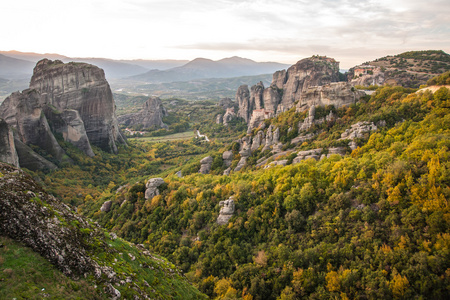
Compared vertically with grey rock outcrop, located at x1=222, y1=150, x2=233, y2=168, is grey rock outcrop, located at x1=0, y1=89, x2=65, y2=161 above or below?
above

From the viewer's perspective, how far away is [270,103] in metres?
107

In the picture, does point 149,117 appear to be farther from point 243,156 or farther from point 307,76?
point 243,156

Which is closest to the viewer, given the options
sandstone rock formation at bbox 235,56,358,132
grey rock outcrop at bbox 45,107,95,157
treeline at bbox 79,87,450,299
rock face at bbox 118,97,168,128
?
treeline at bbox 79,87,450,299

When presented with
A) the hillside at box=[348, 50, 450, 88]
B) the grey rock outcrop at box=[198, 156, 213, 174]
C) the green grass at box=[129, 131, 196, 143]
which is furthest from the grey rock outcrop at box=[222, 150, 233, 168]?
the green grass at box=[129, 131, 196, 143]

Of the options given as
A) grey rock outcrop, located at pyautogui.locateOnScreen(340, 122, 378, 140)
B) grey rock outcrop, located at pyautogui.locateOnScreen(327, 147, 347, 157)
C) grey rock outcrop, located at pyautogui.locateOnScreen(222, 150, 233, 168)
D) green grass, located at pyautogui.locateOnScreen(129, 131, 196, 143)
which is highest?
grey rock outcrop, located at pyautogui.locateOnScreen(340, 122, 378, 140)

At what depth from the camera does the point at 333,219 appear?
2209 cm

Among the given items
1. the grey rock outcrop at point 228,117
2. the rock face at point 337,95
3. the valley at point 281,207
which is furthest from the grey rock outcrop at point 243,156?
the grey rock outcrop at point 228,117

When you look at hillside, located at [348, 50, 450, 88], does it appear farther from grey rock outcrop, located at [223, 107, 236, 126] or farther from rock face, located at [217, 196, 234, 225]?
grey rock outcrop, located at [223, 107, 236, 126]

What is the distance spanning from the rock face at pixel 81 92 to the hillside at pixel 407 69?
82.8 metres

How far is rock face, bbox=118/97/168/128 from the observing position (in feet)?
475

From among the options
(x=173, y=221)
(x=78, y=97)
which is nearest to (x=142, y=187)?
(x=173, y=221)

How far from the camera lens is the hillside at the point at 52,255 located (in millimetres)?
10312

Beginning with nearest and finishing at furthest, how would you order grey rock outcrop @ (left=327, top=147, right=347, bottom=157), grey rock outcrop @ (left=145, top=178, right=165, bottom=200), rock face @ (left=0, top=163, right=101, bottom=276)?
1. rock face @ (left=0, top=163, right=101, bottom=276)
2. grey rock outcrop @ (left=327, top=147, right=347, bottom=157)
3. grey rock outcrop @ (left=145, top=178, right=165, bottom=200)

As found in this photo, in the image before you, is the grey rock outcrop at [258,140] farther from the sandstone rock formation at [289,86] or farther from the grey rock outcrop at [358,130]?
the grey rock outcrop at [358,130]
